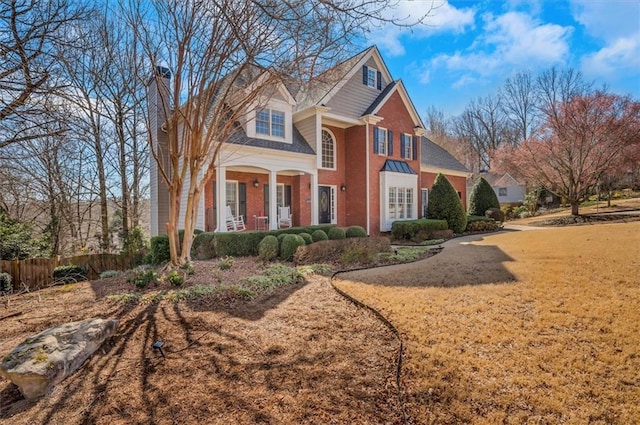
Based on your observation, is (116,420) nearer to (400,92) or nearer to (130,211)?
(130,211)

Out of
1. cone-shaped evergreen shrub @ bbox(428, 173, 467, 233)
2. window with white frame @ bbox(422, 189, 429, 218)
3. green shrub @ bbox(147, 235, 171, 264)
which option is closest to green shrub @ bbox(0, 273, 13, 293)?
green shrub @ bbox(147, 235, 171, 264)

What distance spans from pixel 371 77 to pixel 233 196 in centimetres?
991

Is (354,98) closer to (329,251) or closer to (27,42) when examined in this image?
(329,251)

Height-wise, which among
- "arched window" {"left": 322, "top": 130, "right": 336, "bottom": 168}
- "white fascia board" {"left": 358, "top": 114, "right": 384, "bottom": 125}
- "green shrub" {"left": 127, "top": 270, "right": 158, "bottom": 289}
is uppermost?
"white fascia board" {"left": 358, "top": 114, "right": 384, "bottom": 125}

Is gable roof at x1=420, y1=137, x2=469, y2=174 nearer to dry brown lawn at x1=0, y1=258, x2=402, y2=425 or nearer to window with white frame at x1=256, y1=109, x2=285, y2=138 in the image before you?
window with white frame at x1=256, y1=109, x2=285, y2=138

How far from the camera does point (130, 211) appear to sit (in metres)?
16.5

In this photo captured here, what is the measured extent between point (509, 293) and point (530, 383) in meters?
2.66

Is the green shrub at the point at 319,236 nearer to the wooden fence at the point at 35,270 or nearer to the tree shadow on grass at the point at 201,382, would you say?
the tree shadow on grass at the point at 201,382

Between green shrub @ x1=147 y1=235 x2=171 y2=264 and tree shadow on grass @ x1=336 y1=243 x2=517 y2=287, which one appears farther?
green shrub @ x1=147 y1=235 x2=171 y2=264

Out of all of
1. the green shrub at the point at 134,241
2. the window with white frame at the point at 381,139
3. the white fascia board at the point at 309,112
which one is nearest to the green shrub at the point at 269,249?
the green shrub at the point at 134,241

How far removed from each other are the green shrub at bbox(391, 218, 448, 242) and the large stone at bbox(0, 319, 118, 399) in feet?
41.9

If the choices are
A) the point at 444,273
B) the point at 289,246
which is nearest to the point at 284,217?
the point at 289,246

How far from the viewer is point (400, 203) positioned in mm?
17766

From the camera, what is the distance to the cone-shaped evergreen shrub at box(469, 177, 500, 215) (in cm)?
2120
